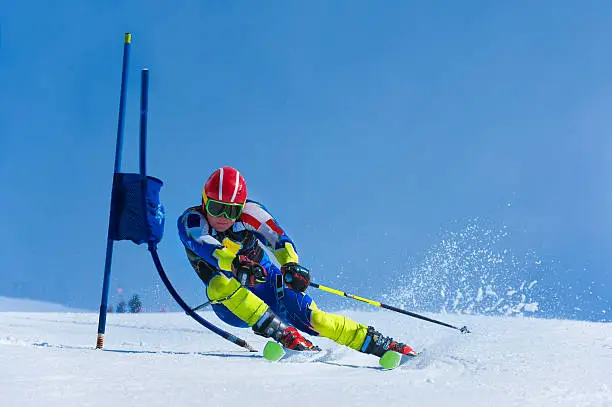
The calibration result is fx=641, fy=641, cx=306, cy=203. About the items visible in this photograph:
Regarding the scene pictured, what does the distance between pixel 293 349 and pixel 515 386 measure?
5.78 feet

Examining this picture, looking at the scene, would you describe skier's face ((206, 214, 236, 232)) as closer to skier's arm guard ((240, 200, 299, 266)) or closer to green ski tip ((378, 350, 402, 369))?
skier's arm guard ((240, 200, 299, 266))

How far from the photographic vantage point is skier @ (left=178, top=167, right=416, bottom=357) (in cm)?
477

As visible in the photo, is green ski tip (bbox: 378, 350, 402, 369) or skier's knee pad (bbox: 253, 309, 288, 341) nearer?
green ski tip (bbox: 378, 350, 402, 369)

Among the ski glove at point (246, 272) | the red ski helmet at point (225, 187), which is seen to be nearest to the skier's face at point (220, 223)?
the red ski helmet at point (225, 187)

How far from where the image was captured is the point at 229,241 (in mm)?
5410

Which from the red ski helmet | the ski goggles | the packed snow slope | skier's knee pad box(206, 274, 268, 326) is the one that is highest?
the red ski helmet

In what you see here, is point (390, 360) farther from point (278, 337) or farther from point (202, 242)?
point (202, 242)

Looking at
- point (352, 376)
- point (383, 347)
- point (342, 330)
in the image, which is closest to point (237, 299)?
point (342, 330)

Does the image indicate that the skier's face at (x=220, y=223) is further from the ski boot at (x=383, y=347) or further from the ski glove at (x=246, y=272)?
the ski boot at (x=383, y=347)

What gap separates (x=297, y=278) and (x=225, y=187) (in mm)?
948

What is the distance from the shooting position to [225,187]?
513 centimetres

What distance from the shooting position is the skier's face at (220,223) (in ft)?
17.2

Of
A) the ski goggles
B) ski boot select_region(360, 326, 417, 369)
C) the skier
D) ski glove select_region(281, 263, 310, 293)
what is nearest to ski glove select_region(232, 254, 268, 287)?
the skier

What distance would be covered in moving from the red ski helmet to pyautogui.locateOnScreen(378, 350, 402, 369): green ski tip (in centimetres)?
175
